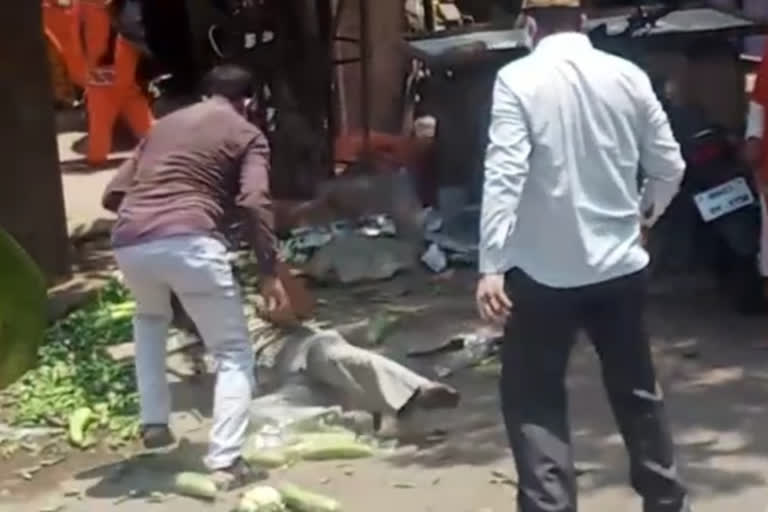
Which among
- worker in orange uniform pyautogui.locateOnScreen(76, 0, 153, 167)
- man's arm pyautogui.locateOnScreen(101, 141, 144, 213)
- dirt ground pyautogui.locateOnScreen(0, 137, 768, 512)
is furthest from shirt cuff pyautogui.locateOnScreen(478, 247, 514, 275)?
worker in orange uniform pyautogui.locateOnScreen(76, 0, 153, 167)

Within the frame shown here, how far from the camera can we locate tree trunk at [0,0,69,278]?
9.36 metres

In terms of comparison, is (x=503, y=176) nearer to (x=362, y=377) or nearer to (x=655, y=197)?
(x=655, y=197)

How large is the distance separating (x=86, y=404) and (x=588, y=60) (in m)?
3.48

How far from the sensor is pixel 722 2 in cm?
1243

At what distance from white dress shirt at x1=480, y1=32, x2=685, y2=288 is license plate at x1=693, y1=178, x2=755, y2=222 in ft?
11.0

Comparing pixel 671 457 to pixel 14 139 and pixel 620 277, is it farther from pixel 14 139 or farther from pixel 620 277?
pixel 14 139

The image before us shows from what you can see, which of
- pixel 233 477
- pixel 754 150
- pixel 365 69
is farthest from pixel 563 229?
pixel 365 69

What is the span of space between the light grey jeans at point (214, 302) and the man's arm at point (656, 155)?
1.84 metres

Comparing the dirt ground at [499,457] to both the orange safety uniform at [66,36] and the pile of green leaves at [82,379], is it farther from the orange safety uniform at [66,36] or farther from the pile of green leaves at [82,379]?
the orange safety uniform at [66,36]

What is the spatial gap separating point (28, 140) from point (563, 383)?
5.29 meters

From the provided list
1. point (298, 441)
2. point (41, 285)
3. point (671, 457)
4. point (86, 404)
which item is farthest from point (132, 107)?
point (41, 285)

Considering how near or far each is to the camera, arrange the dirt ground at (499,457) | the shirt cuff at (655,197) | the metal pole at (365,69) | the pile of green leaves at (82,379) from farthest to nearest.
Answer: the metal pole at (365,69) < the pile of green leaves at (82,379) < the dirt ground at (499,457) < the shirt cuff at (655,197)

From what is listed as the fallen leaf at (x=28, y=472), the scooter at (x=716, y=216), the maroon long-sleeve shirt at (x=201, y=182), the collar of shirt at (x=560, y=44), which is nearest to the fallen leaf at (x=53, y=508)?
the fallen leaf at (x=28, y=472)

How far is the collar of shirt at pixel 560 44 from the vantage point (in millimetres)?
4723
